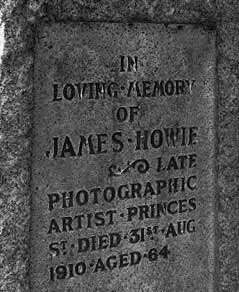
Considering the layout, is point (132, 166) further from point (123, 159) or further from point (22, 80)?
point (22, 80)

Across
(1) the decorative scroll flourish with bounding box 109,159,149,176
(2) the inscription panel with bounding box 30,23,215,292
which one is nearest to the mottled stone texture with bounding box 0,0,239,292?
(2) the inscription panel with bounding box 30,23,215,292

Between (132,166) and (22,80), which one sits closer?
(22,80)

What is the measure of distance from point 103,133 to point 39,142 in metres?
0.22

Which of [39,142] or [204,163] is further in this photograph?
[204,163]

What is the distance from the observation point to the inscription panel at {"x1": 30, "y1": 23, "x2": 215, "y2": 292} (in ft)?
6.13

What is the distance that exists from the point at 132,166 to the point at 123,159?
4cm

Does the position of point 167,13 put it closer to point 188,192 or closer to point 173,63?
point 173,63

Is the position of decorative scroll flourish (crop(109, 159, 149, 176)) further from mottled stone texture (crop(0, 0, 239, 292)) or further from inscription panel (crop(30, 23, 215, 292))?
mottled stone texture (crop(0, 0, 239, 292))

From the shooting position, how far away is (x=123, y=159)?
6.55 feet

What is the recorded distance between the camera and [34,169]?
1.85m

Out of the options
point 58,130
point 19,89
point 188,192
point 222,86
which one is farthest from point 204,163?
point 19,89

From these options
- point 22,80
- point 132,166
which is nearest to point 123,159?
point 132,166

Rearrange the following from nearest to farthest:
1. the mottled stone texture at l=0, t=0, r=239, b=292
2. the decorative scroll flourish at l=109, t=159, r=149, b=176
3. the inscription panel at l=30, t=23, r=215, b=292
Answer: the mottled stone texture at l=0, t=0, r=239, b=292
the inscription panel at l=30, t=23, r=215, b=292
the decorative scroll flourish at l=109, t=159, r=149, b=176

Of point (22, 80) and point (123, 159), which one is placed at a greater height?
point (22, 80)
